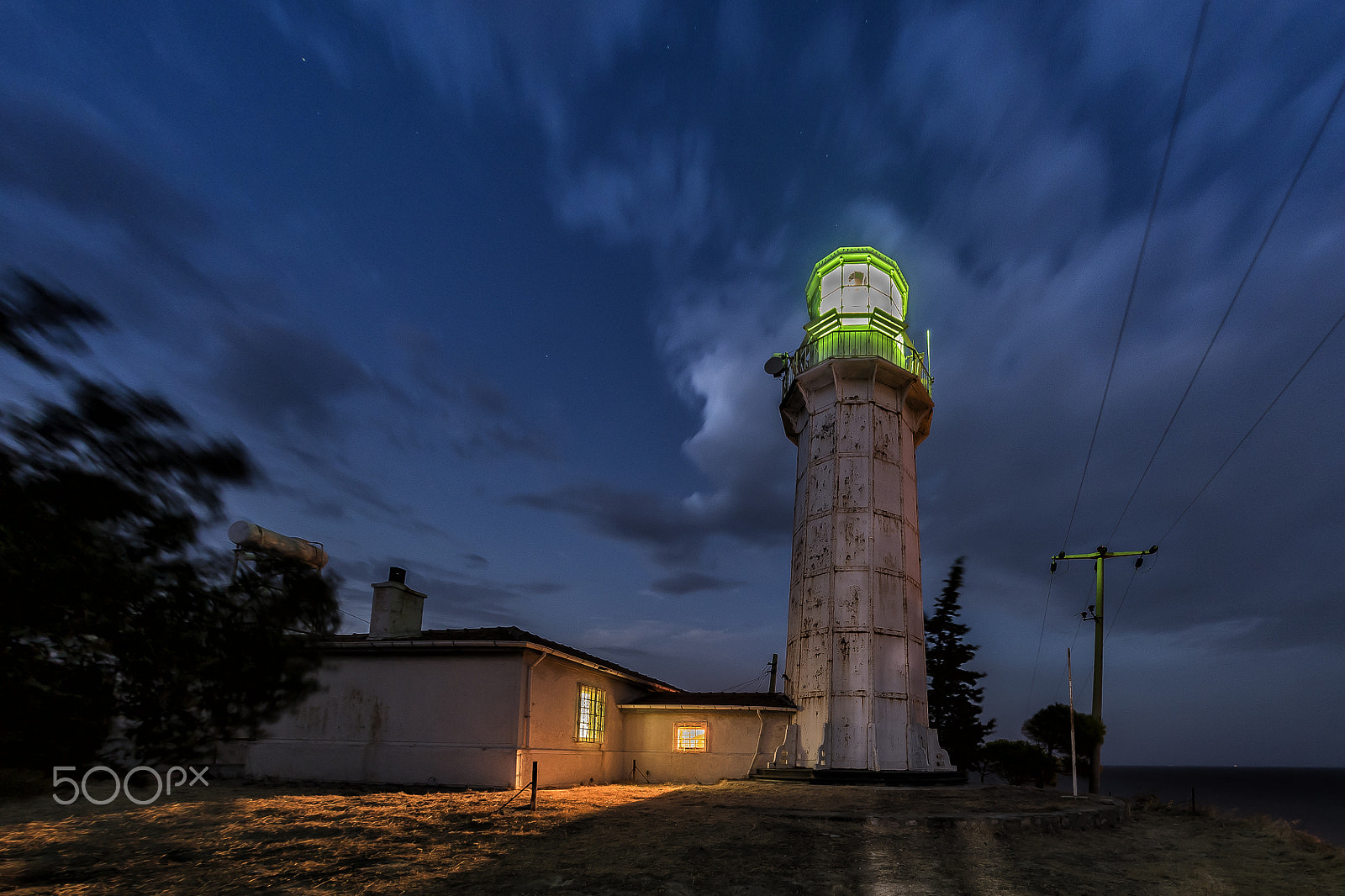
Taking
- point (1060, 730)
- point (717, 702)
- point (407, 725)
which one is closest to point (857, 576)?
point (717, 702)

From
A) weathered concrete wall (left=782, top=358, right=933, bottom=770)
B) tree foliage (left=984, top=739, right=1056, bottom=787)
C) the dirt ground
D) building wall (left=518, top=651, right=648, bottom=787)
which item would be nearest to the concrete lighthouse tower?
weathered concrete wall (left=782, top=358, right=933, bottom=770)

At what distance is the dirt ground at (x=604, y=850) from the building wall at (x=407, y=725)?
5.44ft

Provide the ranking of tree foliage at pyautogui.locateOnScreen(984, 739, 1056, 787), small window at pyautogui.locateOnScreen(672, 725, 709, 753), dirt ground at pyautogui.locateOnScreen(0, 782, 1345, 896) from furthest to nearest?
tree foliage at pyautogui.locateOnScreen(984, 739, 1056, 787) < small window at pyautogui.locateOnScreen(672, 725, 709, 753) < dirt ground at pyautogui.locateOnScreen(0, 782, 1345, 896)

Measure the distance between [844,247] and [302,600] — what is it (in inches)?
949

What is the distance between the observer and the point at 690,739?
69.8 feet

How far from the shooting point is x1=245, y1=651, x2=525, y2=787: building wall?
1573 cm

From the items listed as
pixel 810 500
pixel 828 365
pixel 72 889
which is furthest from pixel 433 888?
pixel 828 365

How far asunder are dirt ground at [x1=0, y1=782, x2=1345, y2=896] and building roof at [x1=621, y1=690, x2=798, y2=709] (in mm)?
6414

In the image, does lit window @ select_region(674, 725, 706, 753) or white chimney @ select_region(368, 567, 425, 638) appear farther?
lit window @ select_region(674, 725, 706, 753)

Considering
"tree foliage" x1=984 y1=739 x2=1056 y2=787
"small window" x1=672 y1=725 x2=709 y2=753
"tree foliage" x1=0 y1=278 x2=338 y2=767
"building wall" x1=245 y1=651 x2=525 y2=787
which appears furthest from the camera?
"tree foliage" x1=984 y1=739 x2=1056 y2=787

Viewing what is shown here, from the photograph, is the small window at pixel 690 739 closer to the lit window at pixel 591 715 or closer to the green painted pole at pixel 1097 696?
the lit window at pixel 591 715

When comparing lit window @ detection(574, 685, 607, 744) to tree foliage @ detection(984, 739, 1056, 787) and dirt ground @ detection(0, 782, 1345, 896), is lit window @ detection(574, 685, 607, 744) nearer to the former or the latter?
dirt ground @ detection(0, 782, 1345, 896)

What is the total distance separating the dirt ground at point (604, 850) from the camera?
7168 mm

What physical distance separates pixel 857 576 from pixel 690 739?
7.11 m
